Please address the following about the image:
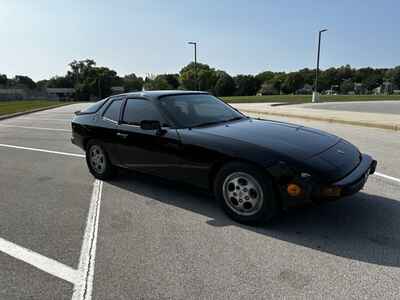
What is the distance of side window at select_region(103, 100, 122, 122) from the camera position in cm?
488

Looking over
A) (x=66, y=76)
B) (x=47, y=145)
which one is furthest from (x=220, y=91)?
(x=47, y=145)

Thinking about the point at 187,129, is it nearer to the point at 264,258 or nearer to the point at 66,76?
the point at 264,258

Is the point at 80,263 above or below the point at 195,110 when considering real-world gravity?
below

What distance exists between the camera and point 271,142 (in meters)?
3.43

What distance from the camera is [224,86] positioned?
81938 millimetres

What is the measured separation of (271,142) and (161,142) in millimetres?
1370

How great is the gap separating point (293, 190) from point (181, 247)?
1.18 metres

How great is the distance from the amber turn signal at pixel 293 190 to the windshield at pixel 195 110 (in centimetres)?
149

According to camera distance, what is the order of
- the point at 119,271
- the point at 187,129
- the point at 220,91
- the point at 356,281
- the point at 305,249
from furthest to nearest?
the point at 220,91 → the point at 187,129 → the point at 305,249 → the point at 119,271 → the point at 356,281

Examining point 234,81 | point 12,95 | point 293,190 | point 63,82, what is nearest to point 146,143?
point 293,190

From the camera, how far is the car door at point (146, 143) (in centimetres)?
396

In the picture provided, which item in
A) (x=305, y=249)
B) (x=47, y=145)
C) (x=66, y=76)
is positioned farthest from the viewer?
(x=66, y=76)

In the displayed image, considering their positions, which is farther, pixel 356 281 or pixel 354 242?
pixel 354 242

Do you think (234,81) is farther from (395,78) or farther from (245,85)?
(395,78)
